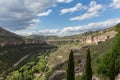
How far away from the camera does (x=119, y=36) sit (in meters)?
104

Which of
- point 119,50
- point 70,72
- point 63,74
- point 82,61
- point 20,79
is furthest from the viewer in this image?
point 20,79

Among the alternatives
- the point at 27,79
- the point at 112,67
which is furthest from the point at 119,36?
the point at 27,79

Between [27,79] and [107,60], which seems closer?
[107,60]

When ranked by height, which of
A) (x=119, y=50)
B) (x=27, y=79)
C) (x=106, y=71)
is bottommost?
(x=27, y=79)

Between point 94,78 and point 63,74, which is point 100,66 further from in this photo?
point 63,74

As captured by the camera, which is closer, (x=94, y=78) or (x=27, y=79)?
(x=94, y=78)

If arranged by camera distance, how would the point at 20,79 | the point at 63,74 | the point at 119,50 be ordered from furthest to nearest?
1. the point at 20,79
2. the point at 63,74
3. the point at 119,50

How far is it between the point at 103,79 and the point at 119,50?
12531 millimetres

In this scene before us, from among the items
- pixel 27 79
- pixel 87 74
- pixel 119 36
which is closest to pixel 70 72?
pixel 87 74

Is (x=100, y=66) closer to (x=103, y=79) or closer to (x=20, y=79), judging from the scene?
(x=103, y=79)

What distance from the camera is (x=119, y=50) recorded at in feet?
322

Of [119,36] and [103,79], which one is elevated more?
[119,36]

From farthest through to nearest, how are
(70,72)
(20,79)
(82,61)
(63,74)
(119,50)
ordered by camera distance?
(20,79), (82,61), (63,74), (119,50), (70,72)

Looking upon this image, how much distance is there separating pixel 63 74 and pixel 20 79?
62369mm
